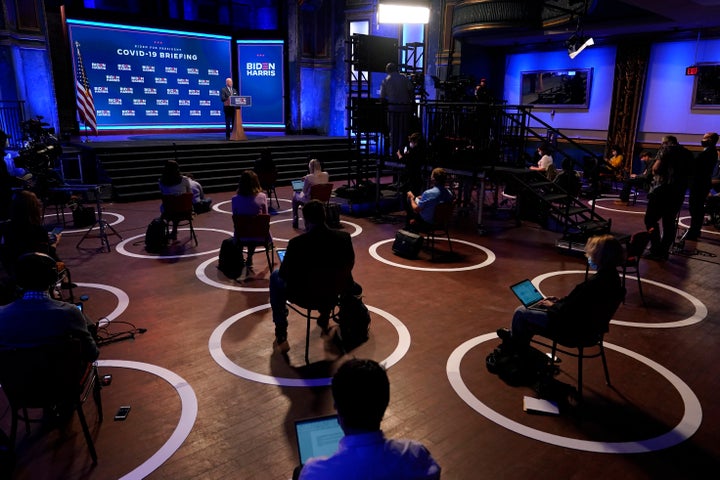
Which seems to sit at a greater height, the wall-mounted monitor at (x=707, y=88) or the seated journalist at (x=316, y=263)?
the wall-mounted monitor at (x=707, y=88)

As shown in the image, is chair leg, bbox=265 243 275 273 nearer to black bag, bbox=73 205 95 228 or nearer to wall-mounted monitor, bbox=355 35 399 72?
black bag, bbox=73 205 95 228

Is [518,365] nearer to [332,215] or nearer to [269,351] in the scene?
[269,351]

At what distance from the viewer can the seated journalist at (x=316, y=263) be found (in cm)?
404

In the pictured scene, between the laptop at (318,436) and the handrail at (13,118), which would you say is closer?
the laptop at (318,436)

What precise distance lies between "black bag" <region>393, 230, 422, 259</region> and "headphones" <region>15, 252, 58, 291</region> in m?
5.06

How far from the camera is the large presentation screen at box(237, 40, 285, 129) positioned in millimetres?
17531

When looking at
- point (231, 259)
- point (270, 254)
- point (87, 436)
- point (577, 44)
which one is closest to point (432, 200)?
point (270, 254)

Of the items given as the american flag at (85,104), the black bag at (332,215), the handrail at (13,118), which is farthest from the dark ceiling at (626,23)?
the handrail at (13,118)

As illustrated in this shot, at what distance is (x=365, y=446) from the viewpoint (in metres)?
1.61

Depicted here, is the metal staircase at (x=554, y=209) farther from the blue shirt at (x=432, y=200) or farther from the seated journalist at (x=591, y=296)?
the seated journalist at (x=591, y=296)

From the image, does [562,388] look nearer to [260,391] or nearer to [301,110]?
[260,391]

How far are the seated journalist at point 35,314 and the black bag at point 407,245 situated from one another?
498cm

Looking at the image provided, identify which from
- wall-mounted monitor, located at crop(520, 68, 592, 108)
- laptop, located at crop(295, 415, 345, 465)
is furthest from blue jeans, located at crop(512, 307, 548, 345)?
wall-mounted monitor, located at crop(520, 68, 592, 108)

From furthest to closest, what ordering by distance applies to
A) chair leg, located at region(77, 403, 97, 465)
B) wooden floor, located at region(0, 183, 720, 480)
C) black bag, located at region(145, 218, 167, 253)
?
black bag, located at region(145, 218, 167, 253), wooden floor, located at region(0, 183, 720, 480), chair leg, located at region(77, 403, 97, 465)
